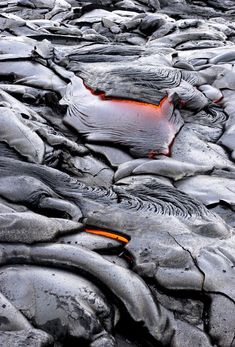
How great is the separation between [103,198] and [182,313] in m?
0.93

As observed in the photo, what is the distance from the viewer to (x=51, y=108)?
4195mm

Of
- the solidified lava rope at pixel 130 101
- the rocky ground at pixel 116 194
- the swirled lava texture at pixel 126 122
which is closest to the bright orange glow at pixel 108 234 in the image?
the rocky ground at pixel 116 194

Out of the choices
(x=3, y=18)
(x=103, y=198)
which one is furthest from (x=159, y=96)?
(x=3, y=18)

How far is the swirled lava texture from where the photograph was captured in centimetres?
378

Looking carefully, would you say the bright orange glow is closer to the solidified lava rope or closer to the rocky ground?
the rocky ground

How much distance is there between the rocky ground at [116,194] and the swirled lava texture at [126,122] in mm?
11

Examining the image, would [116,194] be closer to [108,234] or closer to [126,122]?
[108,234]

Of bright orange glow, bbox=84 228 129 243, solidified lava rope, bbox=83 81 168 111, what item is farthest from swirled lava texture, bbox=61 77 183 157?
bright orange glow, bbox=84 228 129 243

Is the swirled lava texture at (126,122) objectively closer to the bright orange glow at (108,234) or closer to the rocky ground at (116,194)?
the rocky ground at (116,194)

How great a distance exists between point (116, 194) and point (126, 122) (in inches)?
35.5

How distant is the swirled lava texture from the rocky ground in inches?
0.4

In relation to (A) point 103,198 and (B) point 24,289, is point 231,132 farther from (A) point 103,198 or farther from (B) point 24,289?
(B) point 24,289

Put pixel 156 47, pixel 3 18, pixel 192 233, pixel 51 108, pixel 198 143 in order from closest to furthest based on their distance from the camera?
1. pixel 192 233
2. pixel 198 143
3. pixel 51 108
4. pixel 156 47
5. pixel 3 18

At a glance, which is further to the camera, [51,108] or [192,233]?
[51,108]
